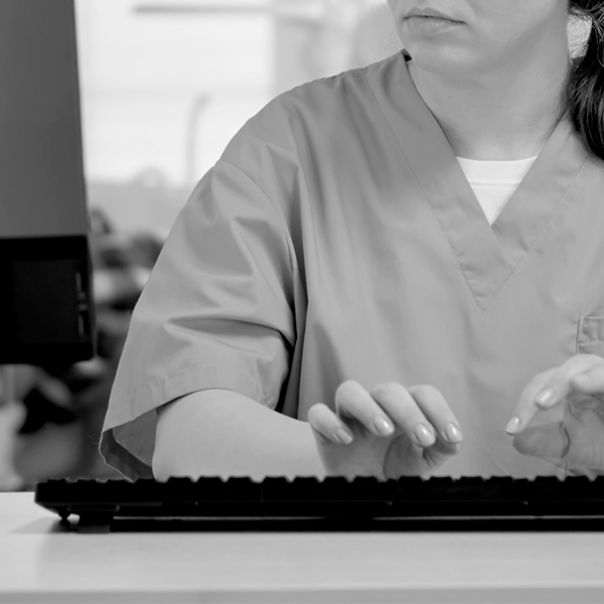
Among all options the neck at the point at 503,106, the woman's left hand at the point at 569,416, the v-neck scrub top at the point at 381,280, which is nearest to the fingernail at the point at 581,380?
the woman's left hand at the point at 569,416

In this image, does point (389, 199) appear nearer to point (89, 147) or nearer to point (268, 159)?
point (268, 159)

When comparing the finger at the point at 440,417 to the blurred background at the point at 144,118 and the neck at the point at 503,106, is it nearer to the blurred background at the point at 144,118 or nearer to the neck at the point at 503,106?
the neck at the point at 503,106

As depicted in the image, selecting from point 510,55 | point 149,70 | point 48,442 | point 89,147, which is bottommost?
point 48,442

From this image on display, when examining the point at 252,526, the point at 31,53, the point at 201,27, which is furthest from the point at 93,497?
the point at 201,27

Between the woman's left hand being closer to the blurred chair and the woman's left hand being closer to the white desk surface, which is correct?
the white desk surface

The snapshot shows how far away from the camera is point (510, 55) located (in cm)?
101

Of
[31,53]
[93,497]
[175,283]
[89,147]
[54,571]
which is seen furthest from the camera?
[89,147]

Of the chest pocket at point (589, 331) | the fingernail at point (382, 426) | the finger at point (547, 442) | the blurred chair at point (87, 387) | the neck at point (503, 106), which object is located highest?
the neck at point (503, 106)

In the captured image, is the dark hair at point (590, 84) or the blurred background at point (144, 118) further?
the blurred background at point (144, 118)

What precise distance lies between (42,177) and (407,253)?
39 cm

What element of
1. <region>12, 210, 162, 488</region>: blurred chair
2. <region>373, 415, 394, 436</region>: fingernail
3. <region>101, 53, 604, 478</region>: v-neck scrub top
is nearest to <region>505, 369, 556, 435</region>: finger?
<region>373, 415, 394, 436</region>: fingernail

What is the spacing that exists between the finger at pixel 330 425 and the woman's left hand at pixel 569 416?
119mm

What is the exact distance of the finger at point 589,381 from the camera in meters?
0.70

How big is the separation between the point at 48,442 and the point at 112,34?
0.77 metres
